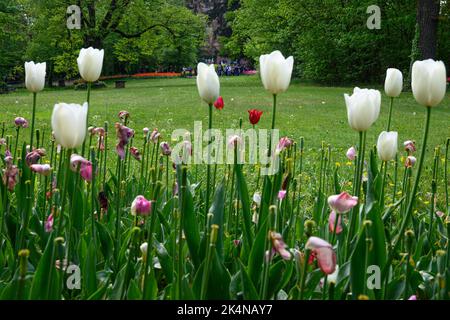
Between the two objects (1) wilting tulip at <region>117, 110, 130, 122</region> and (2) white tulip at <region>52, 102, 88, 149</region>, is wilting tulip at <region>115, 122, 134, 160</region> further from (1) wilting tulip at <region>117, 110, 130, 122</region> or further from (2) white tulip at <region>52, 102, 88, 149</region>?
(2) white tulip at <region>52, 102, 88, 149</region>

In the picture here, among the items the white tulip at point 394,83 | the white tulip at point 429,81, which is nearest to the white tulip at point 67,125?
the white tulip at point 429,81

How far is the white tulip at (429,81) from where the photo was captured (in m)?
1.29

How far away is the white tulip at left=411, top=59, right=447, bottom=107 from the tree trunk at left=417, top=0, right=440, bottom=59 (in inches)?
627

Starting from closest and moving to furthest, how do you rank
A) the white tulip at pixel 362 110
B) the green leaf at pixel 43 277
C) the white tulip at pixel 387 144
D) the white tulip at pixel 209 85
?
1. the green leaf at pixel 43 277
2. the white tulip at pixel 362 110
3. the white tulip at pixel 209 85
4. the white tulip at pixel 387 144

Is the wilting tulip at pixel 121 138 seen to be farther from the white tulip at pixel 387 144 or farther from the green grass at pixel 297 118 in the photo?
the green grass at pixel 297 118

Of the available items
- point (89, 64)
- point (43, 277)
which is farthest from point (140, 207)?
point (89, 64)

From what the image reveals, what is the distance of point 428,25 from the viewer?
52.9 feet

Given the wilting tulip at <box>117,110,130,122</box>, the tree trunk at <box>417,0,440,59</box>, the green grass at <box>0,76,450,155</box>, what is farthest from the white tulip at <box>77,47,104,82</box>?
the tree trunk at <box>417,0,440,59</box>

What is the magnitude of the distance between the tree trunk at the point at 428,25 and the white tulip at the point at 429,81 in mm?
15925

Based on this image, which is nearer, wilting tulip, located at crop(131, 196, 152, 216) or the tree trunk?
wilting tulip, located at crop(131, 196, 152, 216)

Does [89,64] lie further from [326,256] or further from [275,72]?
[326,256]

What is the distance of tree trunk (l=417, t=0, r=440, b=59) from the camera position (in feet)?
52.5

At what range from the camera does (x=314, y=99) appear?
15.5 m

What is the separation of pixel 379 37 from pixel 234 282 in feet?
68.8
